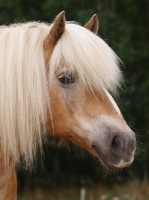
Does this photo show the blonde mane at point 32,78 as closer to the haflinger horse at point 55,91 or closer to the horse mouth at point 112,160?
the haflinger horse at point 55,91

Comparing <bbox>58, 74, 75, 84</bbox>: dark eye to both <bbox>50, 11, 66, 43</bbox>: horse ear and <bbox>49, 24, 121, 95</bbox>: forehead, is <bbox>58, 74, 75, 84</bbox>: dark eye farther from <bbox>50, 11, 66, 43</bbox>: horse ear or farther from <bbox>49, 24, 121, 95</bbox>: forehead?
<bbox>50, 11, 66, 43</bbox>: horse ear

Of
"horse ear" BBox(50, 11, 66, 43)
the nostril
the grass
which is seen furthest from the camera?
the grass

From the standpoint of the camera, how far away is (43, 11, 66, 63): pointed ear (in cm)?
353

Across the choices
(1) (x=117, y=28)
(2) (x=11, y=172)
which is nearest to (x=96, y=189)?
(1) (x=117, y=28)

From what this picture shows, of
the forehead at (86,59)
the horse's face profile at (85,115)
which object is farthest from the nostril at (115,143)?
the forehead at (86,59)

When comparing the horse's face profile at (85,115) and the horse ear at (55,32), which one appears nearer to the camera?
the horse's face profile at (85,115)

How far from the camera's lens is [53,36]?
3.57 m

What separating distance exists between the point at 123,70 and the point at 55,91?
769 cm

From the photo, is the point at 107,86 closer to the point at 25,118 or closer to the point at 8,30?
the point at 25,118

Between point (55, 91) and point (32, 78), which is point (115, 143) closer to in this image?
point (55, 91)

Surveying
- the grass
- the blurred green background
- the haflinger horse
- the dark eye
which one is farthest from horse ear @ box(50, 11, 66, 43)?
the grass

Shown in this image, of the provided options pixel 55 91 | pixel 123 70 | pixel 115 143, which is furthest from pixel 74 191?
pixel 115 143

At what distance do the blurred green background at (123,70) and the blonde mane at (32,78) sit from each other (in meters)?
6.48

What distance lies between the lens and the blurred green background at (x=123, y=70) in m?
10.5
